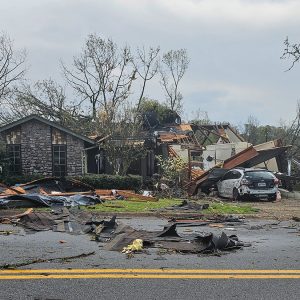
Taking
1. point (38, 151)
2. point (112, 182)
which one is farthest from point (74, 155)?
point (112, 182)

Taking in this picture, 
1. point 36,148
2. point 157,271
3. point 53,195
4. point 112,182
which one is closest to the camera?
point 157,271

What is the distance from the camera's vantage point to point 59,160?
99.3 feet

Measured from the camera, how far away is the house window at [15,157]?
1159 inches

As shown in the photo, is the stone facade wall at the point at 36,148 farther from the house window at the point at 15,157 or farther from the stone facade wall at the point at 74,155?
the stone facade wall at the point at 74,155

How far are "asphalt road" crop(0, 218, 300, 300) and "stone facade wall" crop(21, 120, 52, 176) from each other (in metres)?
→ 21.6

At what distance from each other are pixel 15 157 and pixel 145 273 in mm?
24897

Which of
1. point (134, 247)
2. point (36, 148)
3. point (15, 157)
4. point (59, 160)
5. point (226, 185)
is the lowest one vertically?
point (134, 247)

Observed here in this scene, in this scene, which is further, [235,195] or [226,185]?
[226,185]

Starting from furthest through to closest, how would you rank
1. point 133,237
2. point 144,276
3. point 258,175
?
1. point 258,175
2. point 133,237
3. point 144,276

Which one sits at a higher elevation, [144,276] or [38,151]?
[38,151]

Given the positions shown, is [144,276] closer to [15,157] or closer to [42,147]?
[42,147]

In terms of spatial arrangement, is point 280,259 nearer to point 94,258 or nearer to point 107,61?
point 94,258

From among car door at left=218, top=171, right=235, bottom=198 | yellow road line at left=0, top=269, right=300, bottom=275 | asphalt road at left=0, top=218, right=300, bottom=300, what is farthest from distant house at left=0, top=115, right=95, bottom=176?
yellow road line at left=0, top=269, right=300, bottom=275

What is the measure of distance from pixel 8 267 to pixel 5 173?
2236cm
